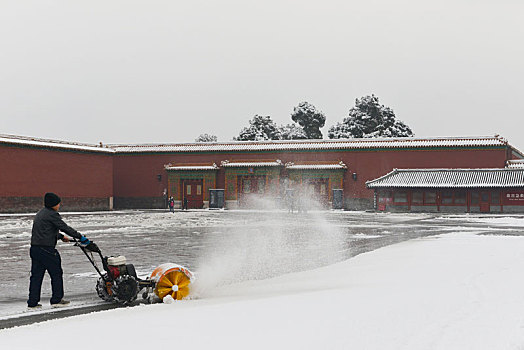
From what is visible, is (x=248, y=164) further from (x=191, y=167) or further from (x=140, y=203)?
(x=140, y=203)

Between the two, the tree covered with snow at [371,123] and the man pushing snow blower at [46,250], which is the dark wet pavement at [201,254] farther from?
the tree covered with snow at [371,123]

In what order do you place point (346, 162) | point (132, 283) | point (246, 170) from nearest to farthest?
1. point (132, 283)
2. point (346, 162)
3. point (246, 170)

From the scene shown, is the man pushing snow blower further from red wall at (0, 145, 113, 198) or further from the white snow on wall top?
the white snow on wall top

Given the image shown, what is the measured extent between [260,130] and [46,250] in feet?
265

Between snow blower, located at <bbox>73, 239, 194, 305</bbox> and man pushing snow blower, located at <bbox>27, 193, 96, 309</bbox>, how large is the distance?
29cm

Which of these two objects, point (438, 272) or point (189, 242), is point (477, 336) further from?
point (189, 242)

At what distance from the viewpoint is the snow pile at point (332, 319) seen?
4875 mm

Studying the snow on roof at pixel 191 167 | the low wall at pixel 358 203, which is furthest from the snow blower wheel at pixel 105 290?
the snow on roof at pixel 191 167

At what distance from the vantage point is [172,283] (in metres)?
7.78

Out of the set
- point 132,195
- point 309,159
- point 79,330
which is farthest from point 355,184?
point 79,330

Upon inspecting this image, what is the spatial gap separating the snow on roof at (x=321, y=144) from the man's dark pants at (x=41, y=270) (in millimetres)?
41261

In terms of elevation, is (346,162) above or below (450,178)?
above

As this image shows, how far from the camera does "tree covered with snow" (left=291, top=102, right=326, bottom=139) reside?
275 ft

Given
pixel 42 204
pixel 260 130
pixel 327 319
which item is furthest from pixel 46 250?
pixel 260 130
